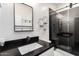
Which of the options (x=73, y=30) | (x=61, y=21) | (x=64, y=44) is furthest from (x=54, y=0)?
(x=64, y=44)

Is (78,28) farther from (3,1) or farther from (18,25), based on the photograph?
(3,1)

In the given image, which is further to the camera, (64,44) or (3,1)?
(64,44)

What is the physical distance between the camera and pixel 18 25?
1.29 m

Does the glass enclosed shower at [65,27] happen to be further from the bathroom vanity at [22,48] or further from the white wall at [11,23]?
the bathroom vanity at [22,48]

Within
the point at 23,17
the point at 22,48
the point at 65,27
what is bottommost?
the point at 22,48

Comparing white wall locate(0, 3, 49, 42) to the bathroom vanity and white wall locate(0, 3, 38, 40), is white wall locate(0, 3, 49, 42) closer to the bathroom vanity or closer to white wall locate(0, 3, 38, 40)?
white wall locate(0, 3, 38, 40)

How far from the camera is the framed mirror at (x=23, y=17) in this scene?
1265 millimetres

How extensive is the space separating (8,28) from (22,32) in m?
0.28

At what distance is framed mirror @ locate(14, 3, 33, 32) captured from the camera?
126 centimetres

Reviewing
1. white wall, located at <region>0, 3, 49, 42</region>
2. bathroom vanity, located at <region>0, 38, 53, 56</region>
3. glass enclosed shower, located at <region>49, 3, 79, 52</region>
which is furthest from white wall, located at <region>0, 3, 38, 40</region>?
glass enclosed shower, located at <region>49, 3, 79, 52</region>

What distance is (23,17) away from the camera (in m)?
1.31

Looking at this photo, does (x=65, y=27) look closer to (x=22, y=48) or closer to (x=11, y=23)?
(x=22, y=48)

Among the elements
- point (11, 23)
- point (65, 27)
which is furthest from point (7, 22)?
point (65, 27)

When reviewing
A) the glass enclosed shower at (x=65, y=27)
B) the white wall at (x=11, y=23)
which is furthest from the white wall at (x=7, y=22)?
the glass enclosed shower at (x=65, y=27)
